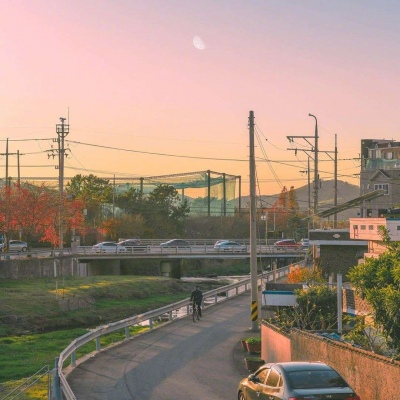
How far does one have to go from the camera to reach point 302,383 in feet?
51.3

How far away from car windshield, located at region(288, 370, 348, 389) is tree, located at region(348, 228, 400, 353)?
2.55 metres

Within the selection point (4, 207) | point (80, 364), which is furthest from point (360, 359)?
point (4, 207)

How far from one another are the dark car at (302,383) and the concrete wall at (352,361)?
1.20 meters

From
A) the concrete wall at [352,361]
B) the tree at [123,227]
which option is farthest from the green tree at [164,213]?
the concrete wall at [352,361]

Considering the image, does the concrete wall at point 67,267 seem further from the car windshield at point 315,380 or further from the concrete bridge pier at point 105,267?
the car windshield at point 315,380

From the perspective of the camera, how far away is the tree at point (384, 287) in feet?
58.1

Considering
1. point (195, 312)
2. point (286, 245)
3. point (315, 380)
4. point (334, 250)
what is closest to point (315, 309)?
point (195, 312)

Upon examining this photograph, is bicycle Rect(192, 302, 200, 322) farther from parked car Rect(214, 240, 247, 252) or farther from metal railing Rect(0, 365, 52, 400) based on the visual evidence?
parked car Rect(214, 240, 247, 252)

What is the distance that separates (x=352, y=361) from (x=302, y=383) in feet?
11.1

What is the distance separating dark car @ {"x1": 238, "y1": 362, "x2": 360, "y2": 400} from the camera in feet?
49.7

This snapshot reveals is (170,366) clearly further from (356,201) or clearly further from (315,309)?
(356,201)

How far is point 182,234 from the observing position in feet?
426

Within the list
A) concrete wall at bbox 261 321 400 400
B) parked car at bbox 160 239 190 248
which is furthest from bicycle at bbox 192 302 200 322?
parked car at bbox 160 239 190 248

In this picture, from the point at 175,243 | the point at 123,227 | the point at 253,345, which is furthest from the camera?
the point at 123,227
